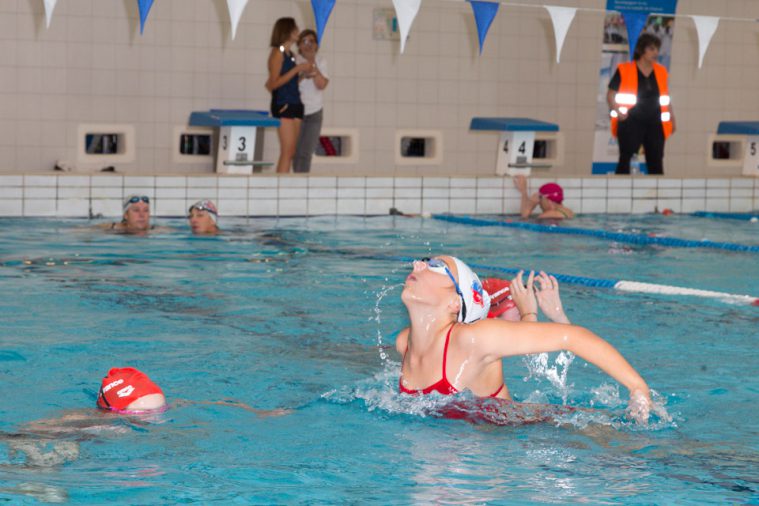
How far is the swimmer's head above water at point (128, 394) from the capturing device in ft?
12.1

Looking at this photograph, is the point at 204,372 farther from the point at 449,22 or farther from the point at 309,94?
the point at 449,22

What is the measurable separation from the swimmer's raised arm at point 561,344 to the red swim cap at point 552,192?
773 centimetres

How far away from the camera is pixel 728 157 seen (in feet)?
49.2

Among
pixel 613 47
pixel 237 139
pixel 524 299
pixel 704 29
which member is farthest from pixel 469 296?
pixel 613 47

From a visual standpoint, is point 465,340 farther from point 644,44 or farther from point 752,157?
point 752,157

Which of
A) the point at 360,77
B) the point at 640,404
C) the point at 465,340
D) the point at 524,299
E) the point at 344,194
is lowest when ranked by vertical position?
the point at 640,404

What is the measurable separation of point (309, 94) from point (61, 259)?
436cm

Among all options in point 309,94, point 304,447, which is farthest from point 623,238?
point 304,447

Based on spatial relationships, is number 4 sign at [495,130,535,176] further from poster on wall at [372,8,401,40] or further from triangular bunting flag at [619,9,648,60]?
poster on wall at [372,8,401,40]

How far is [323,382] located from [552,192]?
698 cm

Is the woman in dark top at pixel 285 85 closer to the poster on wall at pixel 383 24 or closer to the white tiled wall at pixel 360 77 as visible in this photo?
the white tiled wall at pixel 360 77

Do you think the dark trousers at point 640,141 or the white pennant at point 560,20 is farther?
the dark trousers at point 640,141

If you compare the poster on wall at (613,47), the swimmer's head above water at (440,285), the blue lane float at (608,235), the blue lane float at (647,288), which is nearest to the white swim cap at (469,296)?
the swimmer's head above water at (440,285)

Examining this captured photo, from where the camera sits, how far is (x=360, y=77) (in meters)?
13.0
